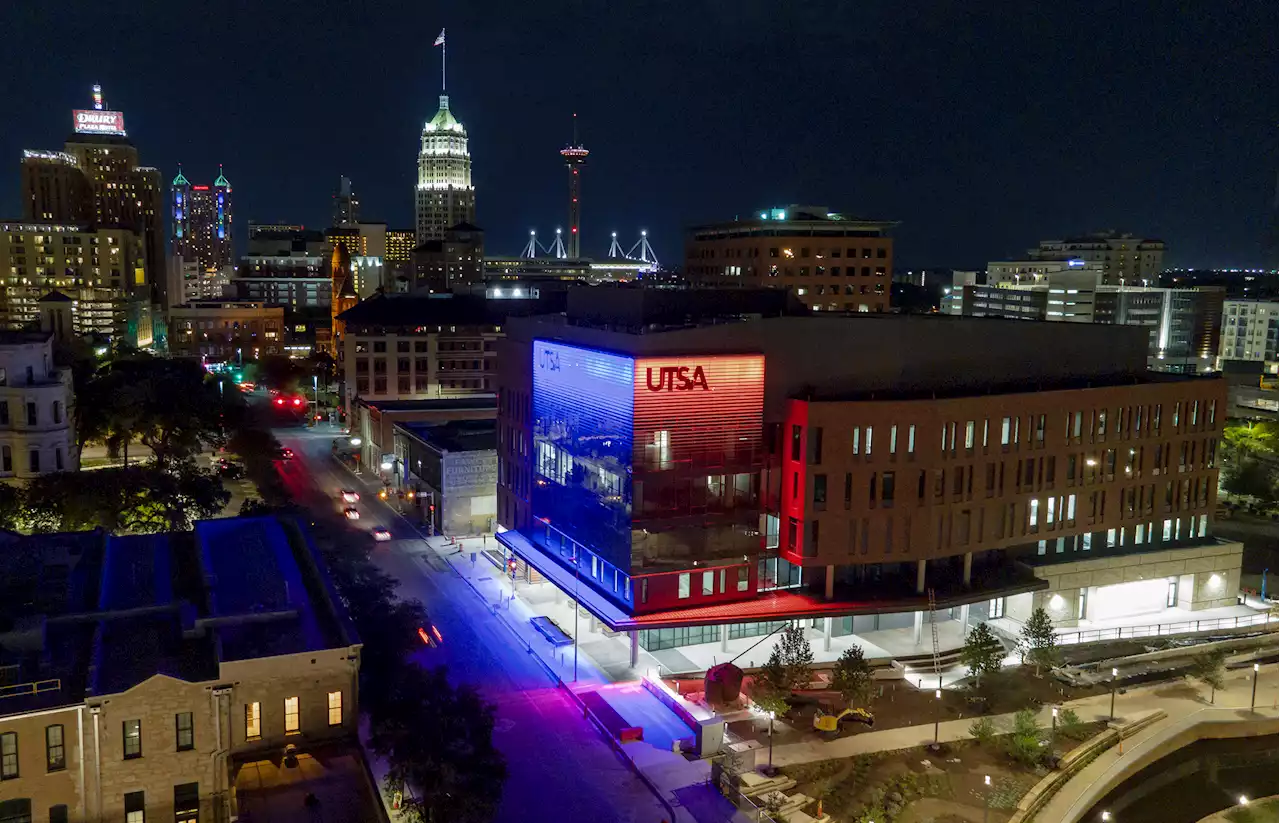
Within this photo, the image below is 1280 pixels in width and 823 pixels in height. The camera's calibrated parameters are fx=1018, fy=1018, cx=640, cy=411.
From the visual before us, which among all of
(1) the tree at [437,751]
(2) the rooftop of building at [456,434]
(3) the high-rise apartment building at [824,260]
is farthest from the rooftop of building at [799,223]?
(1) the tree at [437,751]

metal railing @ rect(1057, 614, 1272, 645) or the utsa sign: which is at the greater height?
the utsa sign

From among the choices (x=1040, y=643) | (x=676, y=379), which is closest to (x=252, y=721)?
(x=676, y=379)

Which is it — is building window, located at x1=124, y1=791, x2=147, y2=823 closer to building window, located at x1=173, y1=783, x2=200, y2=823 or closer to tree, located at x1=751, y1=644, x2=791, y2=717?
building window, located at x1=173, y1=783, x2=200, y2=823

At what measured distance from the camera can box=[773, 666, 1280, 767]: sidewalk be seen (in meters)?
43.3

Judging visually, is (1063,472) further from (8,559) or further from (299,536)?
(8,559)

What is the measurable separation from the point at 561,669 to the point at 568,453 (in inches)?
502

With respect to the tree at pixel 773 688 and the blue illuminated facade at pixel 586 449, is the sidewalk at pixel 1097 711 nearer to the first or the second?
the tree at pixel 773 688

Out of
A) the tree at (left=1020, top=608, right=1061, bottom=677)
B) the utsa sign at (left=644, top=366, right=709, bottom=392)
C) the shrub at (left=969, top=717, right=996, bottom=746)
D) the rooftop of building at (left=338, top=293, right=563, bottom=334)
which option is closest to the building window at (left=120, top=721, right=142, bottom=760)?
the utsa sign at (left=644, top=366, right=709, bottom=392)

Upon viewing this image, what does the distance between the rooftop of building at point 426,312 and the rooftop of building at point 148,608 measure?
2505 inches

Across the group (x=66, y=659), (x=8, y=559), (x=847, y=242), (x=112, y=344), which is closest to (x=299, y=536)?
(x=8, y=559)

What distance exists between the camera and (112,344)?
515 ft

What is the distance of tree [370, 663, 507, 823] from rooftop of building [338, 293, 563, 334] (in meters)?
74.5

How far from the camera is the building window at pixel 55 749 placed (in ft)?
108

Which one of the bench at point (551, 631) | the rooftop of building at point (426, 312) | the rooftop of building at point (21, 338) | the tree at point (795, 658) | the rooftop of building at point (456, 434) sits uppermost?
the rooftop of building at point (426, 312)
